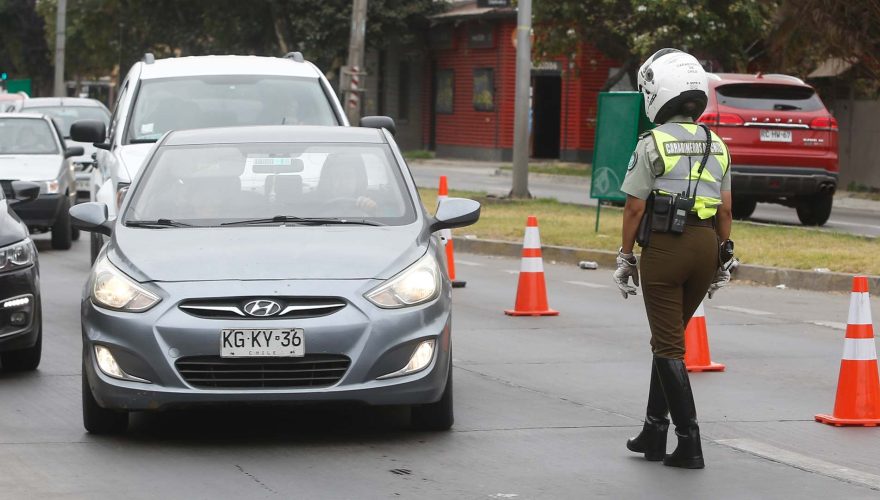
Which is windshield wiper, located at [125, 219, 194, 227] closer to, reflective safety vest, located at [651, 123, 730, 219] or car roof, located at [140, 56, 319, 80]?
reflective safety vest, located at [651, 123, 730, 219]

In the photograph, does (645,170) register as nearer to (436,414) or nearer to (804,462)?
(804,462)

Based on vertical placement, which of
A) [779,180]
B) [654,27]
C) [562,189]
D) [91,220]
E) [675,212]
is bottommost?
[562,189]

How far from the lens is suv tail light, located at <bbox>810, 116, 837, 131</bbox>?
70.4 feet

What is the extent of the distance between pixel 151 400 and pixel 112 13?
53.9 meters

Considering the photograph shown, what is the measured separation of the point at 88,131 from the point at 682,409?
7.72 meters

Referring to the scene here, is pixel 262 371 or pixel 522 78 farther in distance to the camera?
pixel 522 78

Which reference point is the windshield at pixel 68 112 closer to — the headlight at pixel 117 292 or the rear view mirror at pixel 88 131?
the rear view mirror at pixel 88 131

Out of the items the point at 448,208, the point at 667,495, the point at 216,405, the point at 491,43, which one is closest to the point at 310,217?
the point at 448,208

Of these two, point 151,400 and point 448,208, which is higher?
point 448,208

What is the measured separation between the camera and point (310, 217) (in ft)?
26.5

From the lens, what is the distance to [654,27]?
35969 millimetres

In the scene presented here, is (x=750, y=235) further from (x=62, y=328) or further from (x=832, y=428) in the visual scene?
(x=832, y=428)

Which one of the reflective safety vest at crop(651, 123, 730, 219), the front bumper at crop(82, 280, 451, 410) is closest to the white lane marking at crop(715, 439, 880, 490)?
the reflective safety vest at crop(651, 123, 730, 219)

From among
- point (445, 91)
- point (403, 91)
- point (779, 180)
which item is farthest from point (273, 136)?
point (403, 91)
